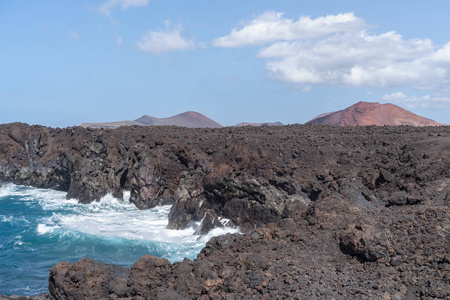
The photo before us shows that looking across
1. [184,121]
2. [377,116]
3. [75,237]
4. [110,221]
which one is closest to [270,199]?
[75,237]

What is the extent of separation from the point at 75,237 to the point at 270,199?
38.1 feet

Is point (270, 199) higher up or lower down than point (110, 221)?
higher up

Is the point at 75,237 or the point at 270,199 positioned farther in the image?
the point at 75,237

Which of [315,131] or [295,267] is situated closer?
[295,267]

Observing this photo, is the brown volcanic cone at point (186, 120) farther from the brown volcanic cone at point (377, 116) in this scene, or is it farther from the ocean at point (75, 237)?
the ocean at point (75, 237)

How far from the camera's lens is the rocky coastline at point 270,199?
11.2 meters

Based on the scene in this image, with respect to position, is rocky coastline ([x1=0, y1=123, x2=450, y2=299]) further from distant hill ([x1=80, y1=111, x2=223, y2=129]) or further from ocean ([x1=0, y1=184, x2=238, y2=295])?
distant hill ([x1=80, y1=111, x2=223, y2=129])

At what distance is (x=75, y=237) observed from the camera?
24.0 m

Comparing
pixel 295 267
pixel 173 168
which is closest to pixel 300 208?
pixel 295 267

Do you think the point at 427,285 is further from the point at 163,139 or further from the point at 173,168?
the point at 163,139

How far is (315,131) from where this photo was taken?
122 ft

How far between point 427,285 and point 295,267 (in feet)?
11.2

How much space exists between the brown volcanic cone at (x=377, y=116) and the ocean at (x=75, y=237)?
31456mm

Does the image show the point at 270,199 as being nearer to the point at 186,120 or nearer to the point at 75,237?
the point at 75,237
